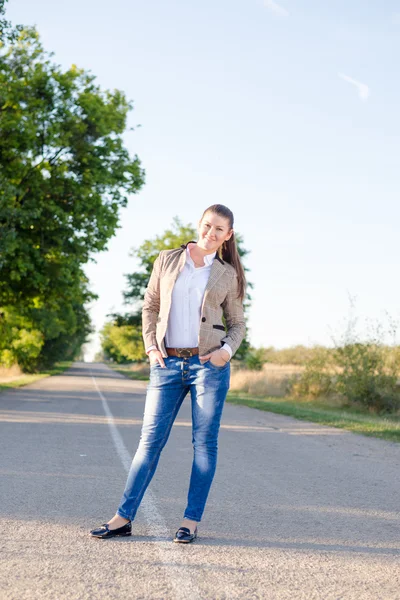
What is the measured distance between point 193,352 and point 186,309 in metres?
0.28

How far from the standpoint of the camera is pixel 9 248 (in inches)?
877

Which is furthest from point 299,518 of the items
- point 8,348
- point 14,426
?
point 8,348

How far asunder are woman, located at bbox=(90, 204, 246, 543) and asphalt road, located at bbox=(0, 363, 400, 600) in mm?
334

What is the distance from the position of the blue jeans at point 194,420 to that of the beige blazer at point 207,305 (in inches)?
5.4

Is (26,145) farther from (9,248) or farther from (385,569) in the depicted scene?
(385,569)

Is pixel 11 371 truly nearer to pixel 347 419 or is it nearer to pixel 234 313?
pixel 347 419

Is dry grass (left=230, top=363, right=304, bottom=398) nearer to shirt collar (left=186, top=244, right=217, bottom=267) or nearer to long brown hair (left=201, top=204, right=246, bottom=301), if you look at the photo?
long brown hair (left=201, top=204, right=246, bottom=301)

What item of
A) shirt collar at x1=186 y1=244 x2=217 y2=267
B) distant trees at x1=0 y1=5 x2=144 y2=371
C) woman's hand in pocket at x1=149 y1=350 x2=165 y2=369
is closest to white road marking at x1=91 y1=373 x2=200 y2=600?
woman's hand in pocket at x1=149 y1=350 x2=165 y2=369

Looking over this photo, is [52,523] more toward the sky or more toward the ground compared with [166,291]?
more toward the ground

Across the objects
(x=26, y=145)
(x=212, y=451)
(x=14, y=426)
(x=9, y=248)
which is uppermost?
(x=26, y=145)

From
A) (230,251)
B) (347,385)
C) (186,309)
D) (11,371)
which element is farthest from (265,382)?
(186,309)

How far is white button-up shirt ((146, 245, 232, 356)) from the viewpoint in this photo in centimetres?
485

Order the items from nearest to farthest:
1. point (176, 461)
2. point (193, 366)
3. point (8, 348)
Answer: point (193, 366), point (176, 461), point (8, 348)

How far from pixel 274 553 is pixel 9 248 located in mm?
18982
